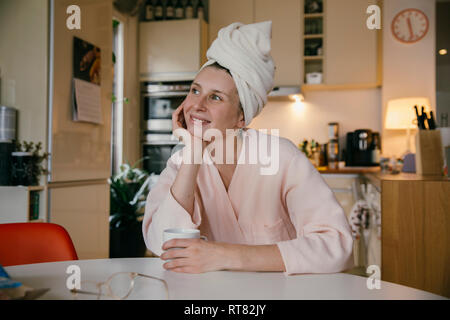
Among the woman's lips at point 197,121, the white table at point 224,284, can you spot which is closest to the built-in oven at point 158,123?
the woman's lips at point 197,121

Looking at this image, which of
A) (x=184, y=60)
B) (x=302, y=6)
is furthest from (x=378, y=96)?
(x=184, y=60)

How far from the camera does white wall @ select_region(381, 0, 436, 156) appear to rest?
3895 millimetres

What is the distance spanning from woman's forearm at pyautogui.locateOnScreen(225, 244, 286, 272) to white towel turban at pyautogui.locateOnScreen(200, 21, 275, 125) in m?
0.49

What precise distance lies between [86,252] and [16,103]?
3.12 ft

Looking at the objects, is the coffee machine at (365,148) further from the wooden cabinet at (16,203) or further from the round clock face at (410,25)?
the wooden cabinet at (16,203)

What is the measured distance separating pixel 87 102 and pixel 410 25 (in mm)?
3139

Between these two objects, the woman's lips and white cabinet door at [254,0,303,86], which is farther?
white cabinet door at [254,0,303,86]

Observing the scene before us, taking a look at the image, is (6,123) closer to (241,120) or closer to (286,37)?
(241,120)

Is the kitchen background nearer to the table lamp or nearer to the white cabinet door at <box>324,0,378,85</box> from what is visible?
the white cabinet door at <box>324,0,378,85</box>

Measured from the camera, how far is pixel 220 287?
0.72m

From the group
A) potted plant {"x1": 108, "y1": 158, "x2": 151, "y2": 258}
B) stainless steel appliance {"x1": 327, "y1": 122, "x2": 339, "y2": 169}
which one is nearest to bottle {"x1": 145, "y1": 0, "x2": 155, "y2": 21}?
potted plant {"x1": 108, "y1": 158, "x2": 151, "y2": 258}

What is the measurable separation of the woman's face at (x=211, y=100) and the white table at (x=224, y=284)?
449 millimetres

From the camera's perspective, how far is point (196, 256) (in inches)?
32.2

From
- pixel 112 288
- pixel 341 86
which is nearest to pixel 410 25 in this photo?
pixel 341 86
